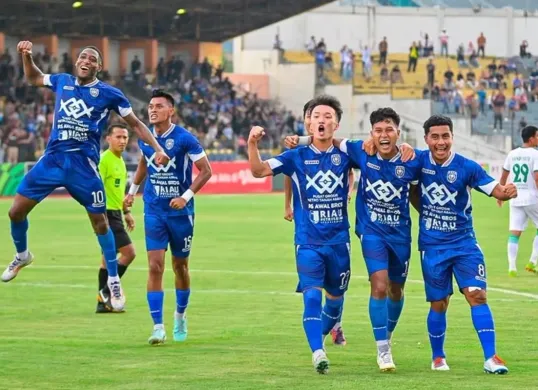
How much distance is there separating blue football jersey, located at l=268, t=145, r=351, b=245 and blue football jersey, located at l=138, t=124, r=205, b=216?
1.94 meters

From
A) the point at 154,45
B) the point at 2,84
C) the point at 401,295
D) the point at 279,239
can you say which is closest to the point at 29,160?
the point at 2,84

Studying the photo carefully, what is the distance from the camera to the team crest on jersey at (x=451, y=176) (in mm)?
10500

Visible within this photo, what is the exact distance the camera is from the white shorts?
21.0 m

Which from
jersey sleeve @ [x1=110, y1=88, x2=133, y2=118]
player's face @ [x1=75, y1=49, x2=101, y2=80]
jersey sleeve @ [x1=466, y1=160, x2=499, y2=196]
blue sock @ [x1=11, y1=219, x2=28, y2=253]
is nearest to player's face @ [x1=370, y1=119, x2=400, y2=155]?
jersey sleeve @ [x1=466, y1=160, x2=499, y2=196]

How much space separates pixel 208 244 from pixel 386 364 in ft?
53.7

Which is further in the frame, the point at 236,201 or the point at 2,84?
the point at 2,84

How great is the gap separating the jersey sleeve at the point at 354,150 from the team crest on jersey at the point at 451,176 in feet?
2.39

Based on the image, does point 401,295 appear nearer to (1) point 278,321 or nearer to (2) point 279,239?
(1) point 278,321

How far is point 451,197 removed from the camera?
10516 millimetres

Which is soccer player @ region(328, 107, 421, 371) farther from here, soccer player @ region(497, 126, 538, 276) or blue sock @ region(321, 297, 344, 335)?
soccer player @ region(497, 126, 538, 276)

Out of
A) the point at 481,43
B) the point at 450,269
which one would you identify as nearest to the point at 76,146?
the point at 450,269

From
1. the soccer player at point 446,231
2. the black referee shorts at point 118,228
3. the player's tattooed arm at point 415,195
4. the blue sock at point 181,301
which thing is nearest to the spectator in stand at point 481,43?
the black referee shorts at point 118,228

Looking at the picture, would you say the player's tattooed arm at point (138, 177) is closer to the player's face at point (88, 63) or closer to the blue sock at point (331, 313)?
the player's face at point (88, 63)

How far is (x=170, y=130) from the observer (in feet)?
41.6
